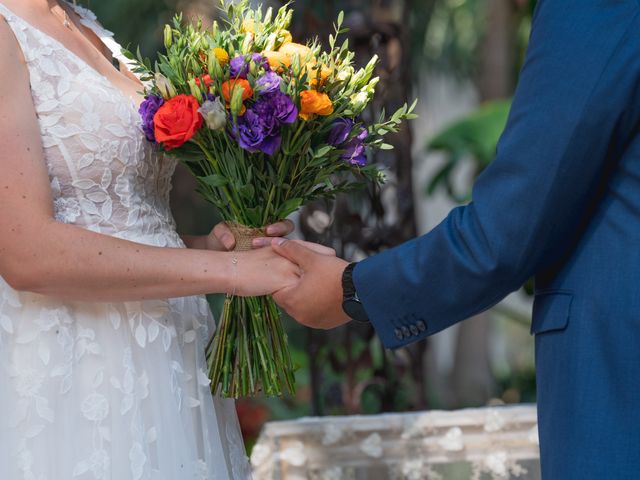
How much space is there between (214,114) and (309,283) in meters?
0.57

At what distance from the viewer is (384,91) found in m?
4.75

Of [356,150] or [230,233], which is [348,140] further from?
[230,233]

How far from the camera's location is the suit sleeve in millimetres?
1922

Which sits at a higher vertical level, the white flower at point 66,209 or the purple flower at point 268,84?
the purple flower at point 268,84

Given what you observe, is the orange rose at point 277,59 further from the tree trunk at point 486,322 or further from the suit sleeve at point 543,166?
the tree trunk at point 486,322

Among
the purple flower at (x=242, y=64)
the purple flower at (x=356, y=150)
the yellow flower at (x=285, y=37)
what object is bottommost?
the purple flower at (x=356, y=150)

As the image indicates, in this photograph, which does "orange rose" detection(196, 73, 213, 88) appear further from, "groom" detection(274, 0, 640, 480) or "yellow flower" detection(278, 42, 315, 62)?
"groom" detection(274, 0, 640, 480)

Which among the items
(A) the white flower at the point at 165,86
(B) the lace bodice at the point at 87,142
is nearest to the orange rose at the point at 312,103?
(A) the white flower at the point at 165,86

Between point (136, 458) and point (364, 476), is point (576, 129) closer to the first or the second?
point (136, 458)

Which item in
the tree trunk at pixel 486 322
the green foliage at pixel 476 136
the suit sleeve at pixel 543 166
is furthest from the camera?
the tree trunk at pixel 486 322

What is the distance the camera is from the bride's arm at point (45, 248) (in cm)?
231

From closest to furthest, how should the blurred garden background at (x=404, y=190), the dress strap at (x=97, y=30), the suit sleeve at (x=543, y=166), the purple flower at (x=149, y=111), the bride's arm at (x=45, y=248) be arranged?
the suit sleeve at (x=543, y=166)
the bride's arm at (x=45, y=248)
the purple flower at (x=149, y=111)
the dress strap at (x=97, y=30)
the blurred garden background at (x=404, y=190)

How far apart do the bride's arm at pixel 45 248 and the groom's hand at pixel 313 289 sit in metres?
0.26

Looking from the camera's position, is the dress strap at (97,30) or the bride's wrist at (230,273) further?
the dress strap at (97,30)
